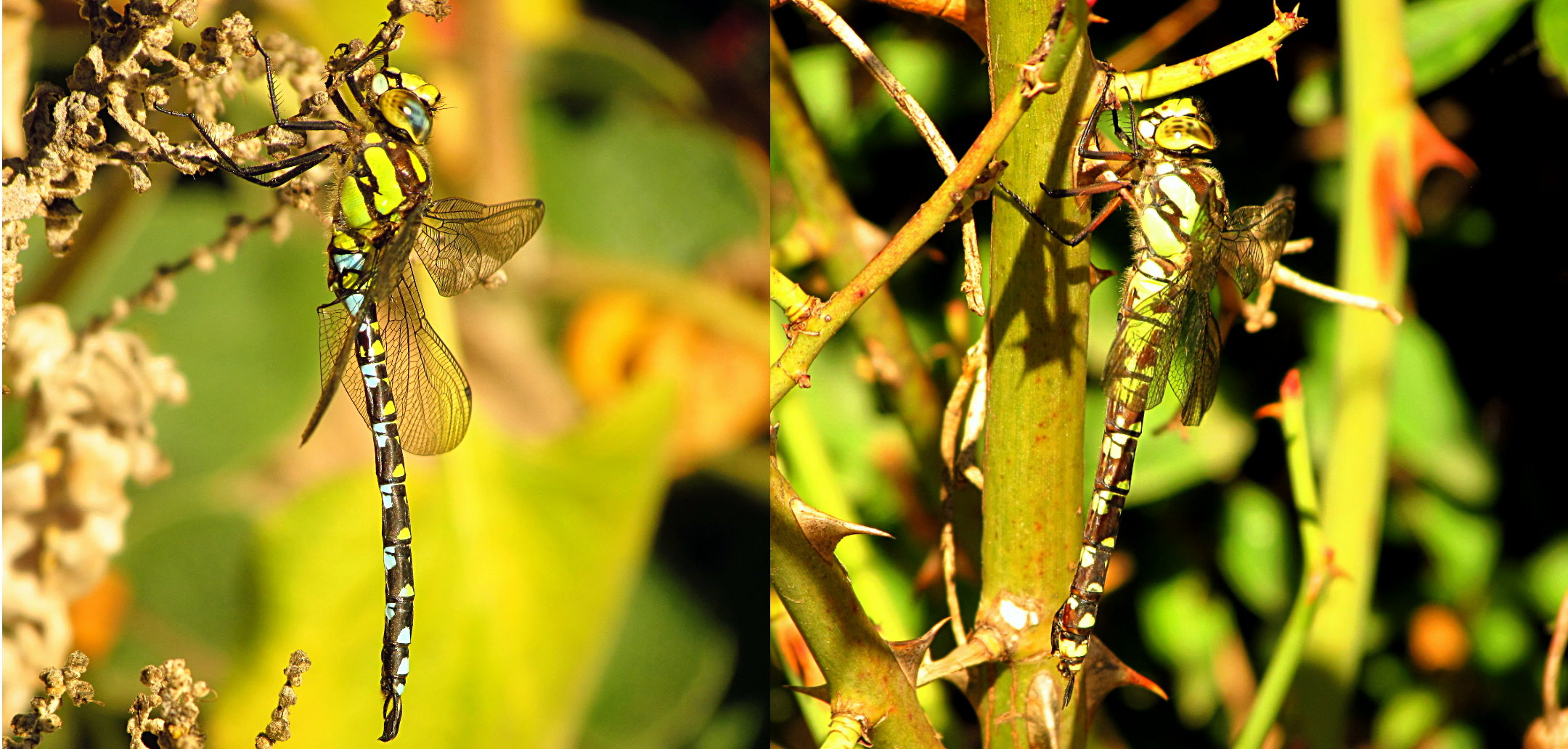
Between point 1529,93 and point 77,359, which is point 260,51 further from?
point 1529,93

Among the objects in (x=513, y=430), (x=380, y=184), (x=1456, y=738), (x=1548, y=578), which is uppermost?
(x=380, y=184)

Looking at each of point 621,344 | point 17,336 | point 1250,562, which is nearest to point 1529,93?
point 1250,562

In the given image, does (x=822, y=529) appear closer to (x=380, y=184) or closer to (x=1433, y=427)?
(x=380, y=184)

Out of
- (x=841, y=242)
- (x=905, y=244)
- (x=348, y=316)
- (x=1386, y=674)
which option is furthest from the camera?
(x=1386, y=674)

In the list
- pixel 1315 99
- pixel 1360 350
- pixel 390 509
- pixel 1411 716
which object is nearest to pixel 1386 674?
pixel 1411 716

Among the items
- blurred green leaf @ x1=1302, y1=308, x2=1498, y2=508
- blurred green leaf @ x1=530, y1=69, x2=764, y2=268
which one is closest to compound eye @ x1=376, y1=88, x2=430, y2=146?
blurred green leaf @ x1=530, y1=69, x2=764, y2=268

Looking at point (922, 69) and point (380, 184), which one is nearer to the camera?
point (380, 184)

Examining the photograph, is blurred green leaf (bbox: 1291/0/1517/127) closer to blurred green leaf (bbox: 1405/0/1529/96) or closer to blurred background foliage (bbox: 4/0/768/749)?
blurred green leaf (bbox: 1405/0/1529/96)

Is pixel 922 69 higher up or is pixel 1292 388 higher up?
pixel 922 69

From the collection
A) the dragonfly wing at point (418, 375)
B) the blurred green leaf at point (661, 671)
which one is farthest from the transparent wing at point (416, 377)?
the blurred green leaf at point (661, 671)
